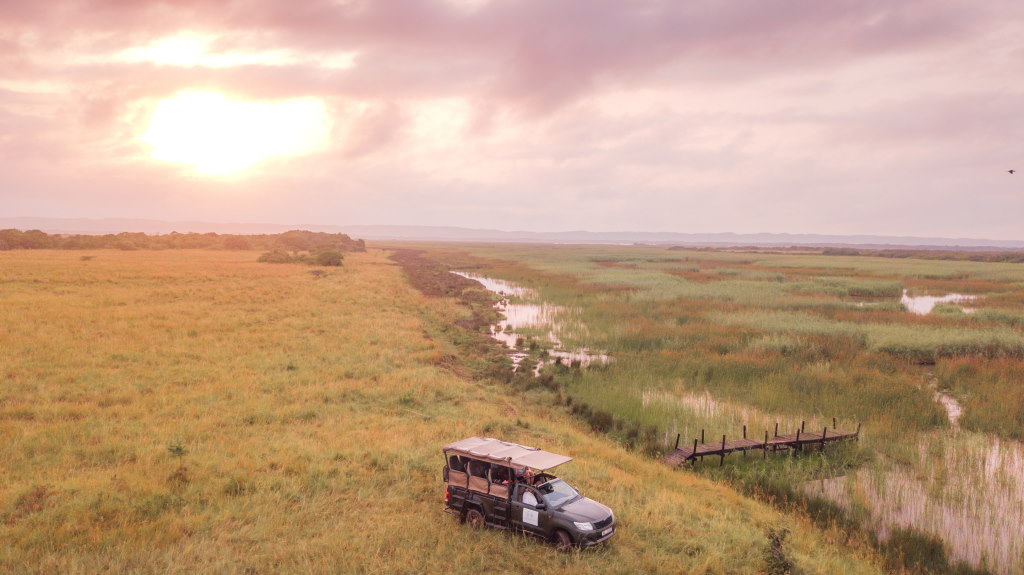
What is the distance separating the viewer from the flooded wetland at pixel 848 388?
50.2 feet

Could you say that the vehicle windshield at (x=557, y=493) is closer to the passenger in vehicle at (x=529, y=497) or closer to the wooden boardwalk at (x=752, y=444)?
the passenger in vehicle at (x=529, y=497)

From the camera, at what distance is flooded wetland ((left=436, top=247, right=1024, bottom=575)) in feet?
50.2

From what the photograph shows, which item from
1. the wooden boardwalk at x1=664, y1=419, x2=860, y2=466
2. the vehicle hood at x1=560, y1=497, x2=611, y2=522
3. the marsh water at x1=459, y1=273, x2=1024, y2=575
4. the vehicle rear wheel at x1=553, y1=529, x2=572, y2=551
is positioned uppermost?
the vehicle hood at x1=560, y1=497, x2=611, y2=522

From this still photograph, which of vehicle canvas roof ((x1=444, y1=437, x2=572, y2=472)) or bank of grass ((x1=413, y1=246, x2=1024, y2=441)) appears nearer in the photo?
vehicle canvas roof ((x1=444, y1=437, x2=572, y2=472))

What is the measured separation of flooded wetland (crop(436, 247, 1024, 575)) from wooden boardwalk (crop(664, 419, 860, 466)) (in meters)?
0.51

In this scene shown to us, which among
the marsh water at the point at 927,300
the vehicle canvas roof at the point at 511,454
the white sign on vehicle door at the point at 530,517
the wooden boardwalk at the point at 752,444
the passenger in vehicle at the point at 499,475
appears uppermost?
the vehicle canvas roof at the point at 511,454

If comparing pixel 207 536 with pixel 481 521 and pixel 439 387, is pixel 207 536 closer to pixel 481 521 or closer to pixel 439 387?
pixel 481 521

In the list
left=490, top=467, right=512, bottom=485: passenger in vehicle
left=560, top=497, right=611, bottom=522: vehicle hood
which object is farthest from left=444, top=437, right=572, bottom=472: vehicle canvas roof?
left=560, top=497, right=611, bottom=522: vehicle hood

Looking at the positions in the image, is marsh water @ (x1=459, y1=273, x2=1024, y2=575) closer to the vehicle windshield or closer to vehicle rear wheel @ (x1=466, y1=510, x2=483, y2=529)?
the vehicle windshield

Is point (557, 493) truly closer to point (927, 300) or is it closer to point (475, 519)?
point (475, 519)

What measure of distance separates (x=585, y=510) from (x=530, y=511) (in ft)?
4.06

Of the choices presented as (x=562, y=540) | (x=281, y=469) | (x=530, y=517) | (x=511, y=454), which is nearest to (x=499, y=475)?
(x=511, y=454)

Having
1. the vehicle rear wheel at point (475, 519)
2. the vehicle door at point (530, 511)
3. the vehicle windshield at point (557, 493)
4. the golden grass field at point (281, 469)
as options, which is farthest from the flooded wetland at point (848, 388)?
the vehicle rear wheel at point (475, 519)

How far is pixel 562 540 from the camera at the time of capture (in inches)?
477
